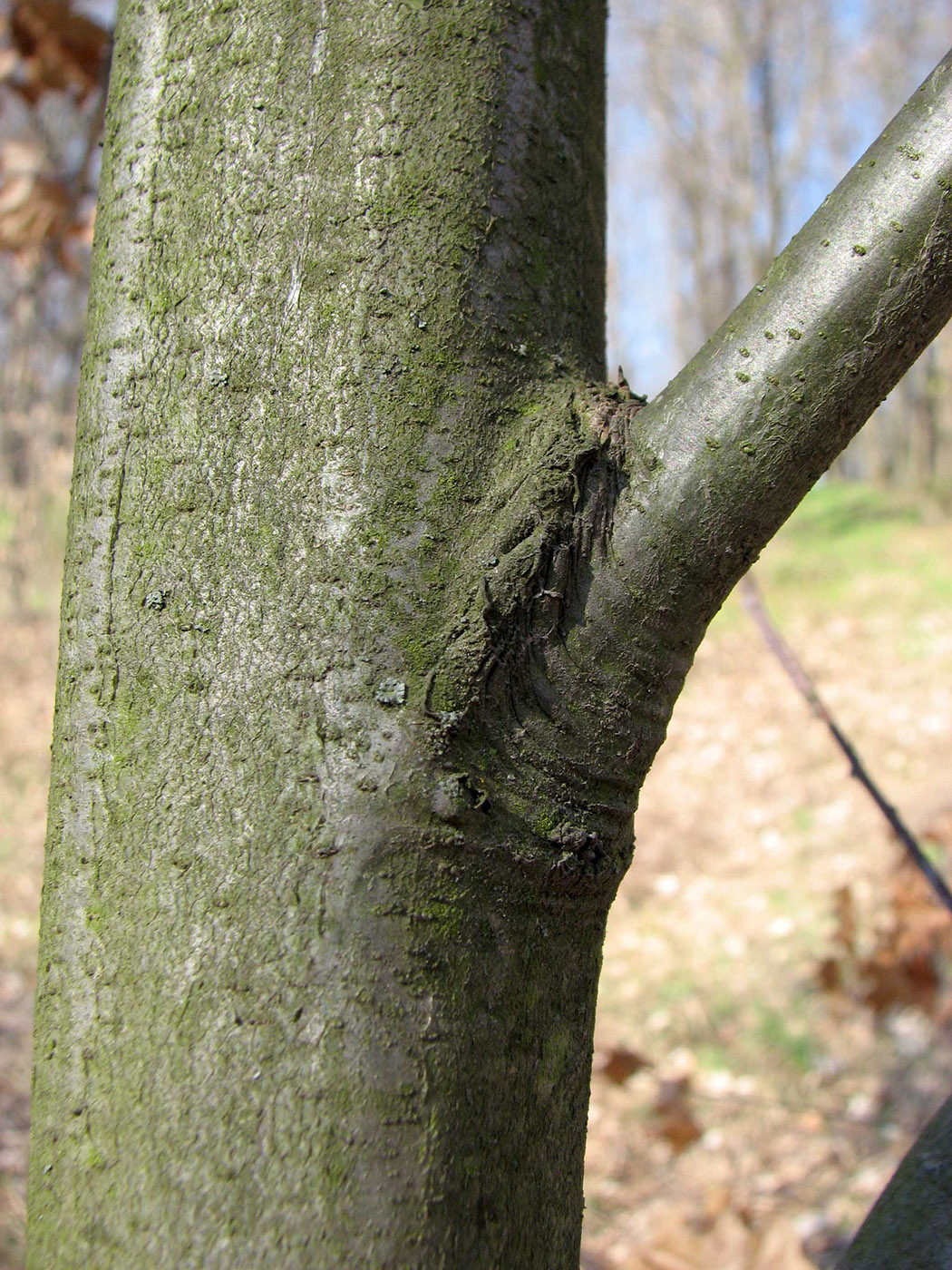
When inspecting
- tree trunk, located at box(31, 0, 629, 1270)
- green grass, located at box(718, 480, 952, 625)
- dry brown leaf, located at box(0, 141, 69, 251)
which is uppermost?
green grass, located at box(718, 480, 952, 625)

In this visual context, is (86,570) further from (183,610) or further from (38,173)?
(38,173)

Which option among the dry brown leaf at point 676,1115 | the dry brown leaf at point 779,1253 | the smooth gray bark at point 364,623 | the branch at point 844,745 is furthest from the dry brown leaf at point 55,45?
the dry brown leaf at point 676,1115

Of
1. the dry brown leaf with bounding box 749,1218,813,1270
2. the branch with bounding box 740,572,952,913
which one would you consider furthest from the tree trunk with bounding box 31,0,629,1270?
the dry brown leaf with bounding box 749,1218,813,1270

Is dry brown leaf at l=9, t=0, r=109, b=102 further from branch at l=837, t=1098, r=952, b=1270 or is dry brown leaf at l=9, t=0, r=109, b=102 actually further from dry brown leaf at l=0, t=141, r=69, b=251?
branch at l=837, t=1098, r=952, b=1270

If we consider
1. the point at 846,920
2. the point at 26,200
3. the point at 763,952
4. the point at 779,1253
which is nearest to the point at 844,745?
the point at 779,1253

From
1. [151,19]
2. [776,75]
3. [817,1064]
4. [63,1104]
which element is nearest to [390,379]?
[151,19]

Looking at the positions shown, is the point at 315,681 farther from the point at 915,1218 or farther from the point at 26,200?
the point at 26,200
